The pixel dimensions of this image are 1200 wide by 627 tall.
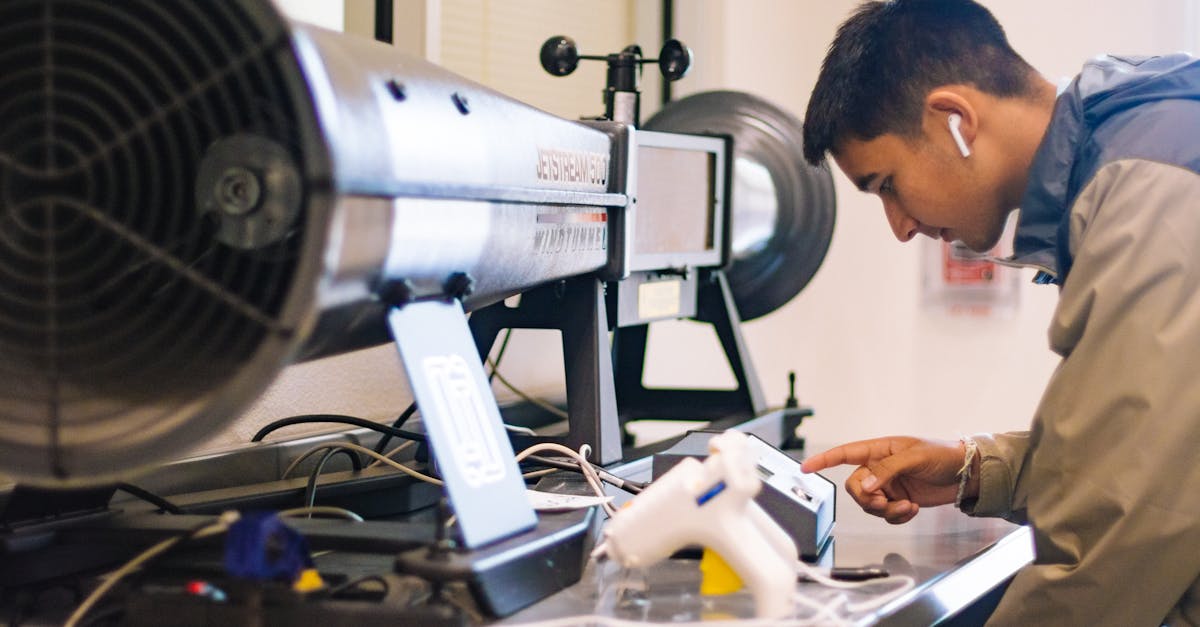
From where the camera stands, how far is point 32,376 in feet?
2.45

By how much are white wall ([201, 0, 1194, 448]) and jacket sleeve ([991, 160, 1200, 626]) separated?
160 centimetres

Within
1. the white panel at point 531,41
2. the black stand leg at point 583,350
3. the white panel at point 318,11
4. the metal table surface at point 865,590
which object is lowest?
the metal table surface at point 865,590

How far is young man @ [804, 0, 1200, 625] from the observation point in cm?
105

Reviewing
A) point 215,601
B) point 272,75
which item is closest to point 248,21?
point 272,75

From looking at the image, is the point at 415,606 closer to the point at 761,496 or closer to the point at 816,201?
the point at 761,496

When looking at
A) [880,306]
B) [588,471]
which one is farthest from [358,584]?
[880,306]

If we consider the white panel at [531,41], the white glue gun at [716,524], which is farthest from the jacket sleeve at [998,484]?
the white panel at [531,41]

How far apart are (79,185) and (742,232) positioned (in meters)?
1.31

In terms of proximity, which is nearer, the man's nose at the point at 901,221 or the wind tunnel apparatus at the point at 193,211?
the wind tunnel apparatus at the point at 193,211

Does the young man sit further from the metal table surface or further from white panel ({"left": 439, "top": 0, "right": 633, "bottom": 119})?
white panel ({"left": 439, "top": 0, "right": 633, "bottom": 119})

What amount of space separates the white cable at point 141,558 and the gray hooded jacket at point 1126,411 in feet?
2.29

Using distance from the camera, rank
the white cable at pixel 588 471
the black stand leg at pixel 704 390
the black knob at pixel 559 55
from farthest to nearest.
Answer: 1. the black stand leg at pixel 704 390
2. the black knob at pixel 559 55
3. the white cable at pixel 588 471

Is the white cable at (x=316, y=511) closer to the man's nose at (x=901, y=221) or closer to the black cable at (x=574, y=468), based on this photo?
the black cable at (x=574, y=468)

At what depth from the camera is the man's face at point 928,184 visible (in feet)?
4.63
